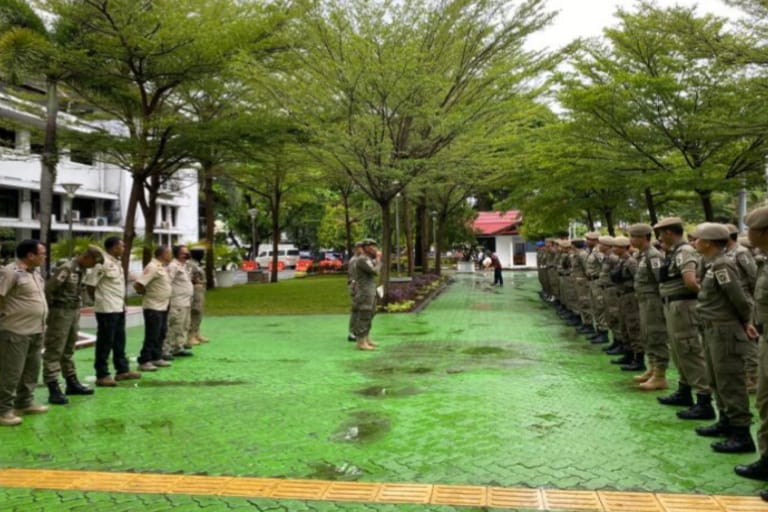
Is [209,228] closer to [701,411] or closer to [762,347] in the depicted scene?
[701,411]

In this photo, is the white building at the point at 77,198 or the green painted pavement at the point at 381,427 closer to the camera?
the green painted pavement at the point at 381,427

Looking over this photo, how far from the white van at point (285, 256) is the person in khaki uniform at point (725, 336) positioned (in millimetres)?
40027

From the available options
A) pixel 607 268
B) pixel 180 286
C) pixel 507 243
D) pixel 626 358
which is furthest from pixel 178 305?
pixel 507 243

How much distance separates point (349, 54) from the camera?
12.6 metres

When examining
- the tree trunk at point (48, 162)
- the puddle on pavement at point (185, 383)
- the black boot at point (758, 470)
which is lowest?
the puddle on pavement at point (185, 383)

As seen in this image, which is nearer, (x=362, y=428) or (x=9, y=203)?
(x=362, y=428)

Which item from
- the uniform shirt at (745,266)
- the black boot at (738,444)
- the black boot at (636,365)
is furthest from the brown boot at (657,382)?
the black boot at (738,444)

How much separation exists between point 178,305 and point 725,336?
6664 millimetres

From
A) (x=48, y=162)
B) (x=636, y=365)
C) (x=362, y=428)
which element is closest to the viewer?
(x=362, y=428)

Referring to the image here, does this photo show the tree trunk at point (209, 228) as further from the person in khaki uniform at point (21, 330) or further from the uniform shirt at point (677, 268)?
the uniform shirt at point (677, 268)

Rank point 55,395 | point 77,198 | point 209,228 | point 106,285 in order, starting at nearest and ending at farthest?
point 55,395 < point 106,285 < point 209,228 < point 77,198

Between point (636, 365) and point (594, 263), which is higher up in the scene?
point (594, 263)

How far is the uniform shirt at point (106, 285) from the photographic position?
6696mm

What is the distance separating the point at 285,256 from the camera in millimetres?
49844
